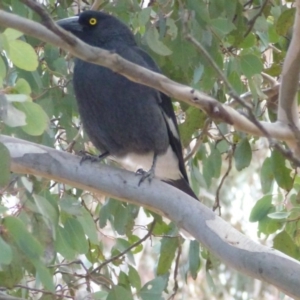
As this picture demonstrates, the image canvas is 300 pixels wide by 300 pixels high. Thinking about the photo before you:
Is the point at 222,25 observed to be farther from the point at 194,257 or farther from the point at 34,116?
the point at 194,257

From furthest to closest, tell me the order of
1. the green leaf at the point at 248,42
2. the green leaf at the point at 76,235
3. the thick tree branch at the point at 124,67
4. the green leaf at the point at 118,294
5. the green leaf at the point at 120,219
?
the green leaf at the point at 120,219
the green leaf at the point at 248,42
the green leaf at the point at 76,235
the green leaf at the point at 118,294
the thick tree branch at the point at 124,67

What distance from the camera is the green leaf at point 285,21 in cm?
204

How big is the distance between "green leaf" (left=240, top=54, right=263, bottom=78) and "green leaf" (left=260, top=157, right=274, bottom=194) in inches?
17.9

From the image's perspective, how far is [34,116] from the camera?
1.42 m

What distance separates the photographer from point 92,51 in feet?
4.64

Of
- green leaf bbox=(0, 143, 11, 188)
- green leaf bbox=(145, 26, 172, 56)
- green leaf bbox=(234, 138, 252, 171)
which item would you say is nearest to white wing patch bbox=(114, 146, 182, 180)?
green leaf bbox=(234, 138, 252, 171)

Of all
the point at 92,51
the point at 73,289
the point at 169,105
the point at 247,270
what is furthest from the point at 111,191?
the point at 169,105

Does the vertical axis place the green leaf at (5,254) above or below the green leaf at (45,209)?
below

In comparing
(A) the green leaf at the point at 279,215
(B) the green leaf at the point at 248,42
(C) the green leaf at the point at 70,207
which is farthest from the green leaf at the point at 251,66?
(C) the green leaf at the point at 70,207

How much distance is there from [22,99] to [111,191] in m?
0.62

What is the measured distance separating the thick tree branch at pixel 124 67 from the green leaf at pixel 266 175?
777mm

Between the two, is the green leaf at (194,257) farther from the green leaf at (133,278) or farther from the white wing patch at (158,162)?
the white wing patch at (158,162)

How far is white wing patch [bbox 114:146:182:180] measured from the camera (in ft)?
8.82

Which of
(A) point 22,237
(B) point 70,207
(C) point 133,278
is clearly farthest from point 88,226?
(A) point 22,237
